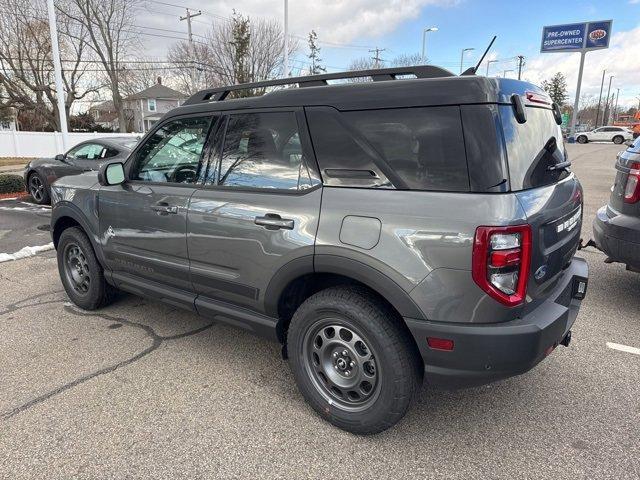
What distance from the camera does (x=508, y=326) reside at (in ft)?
6.97

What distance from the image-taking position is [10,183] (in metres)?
11.4

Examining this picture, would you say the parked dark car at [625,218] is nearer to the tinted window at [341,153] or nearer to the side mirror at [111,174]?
the tinted window at [341,153]

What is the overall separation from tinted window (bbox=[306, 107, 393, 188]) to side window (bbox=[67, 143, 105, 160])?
8.04 metres

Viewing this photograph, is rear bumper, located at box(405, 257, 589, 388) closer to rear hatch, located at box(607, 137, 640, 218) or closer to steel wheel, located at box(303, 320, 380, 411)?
steel wheel, located at box(303, 320, 380, 411)

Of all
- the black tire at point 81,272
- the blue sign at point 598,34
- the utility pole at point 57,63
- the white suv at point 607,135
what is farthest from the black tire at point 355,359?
the blue sign at point 598,34

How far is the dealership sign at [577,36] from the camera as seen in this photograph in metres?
41.2

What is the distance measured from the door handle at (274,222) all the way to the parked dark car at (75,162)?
7.15 metres

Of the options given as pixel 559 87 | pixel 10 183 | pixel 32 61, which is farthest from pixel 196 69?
pixel 559 87

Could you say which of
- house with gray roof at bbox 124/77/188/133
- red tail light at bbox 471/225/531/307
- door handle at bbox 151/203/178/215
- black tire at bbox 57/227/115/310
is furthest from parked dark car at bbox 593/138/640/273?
house with gray roof at bbox 124/77/188/133

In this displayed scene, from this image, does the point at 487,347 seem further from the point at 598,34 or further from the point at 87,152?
the point at 598,34

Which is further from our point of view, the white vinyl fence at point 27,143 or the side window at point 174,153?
the white vinyl fence at point 27,143

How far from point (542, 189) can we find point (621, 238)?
2206 mm

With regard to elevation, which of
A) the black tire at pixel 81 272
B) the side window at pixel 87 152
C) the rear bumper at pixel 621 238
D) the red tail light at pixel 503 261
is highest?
the side window at pixel 87 152

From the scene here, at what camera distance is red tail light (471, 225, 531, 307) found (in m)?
2.03
